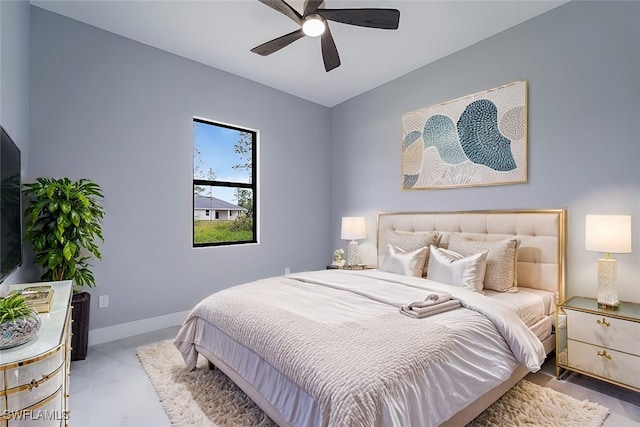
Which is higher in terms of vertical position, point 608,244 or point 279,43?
point 279,43

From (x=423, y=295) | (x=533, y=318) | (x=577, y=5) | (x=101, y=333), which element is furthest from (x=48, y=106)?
(x=577, y=5)

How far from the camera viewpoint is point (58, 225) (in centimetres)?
234

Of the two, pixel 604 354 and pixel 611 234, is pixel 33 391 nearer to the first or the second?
pixel 604 354

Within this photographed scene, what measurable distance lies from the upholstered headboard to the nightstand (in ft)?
1.16

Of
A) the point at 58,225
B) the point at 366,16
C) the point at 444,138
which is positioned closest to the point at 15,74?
the point at 58,225

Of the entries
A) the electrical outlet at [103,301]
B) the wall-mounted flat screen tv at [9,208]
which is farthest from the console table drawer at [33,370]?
the electrical outlet at [103,301]

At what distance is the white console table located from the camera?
1.00 meters

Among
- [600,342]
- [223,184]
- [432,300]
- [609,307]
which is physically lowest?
[600,342]

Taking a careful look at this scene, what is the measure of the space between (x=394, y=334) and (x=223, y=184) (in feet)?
10.1

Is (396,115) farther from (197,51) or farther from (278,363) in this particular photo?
(278,363)

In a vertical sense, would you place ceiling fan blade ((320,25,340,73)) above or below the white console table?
above

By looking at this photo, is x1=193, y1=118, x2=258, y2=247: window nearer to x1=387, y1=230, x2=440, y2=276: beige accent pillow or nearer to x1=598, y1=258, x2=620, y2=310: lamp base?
x1=387, y1=230, x2=440, y2=276: beige accent pillow

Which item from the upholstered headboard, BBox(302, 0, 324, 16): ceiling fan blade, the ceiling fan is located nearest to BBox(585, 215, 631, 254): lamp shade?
the upholstered headboard

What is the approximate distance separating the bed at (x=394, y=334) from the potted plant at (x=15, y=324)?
0.95 metres
